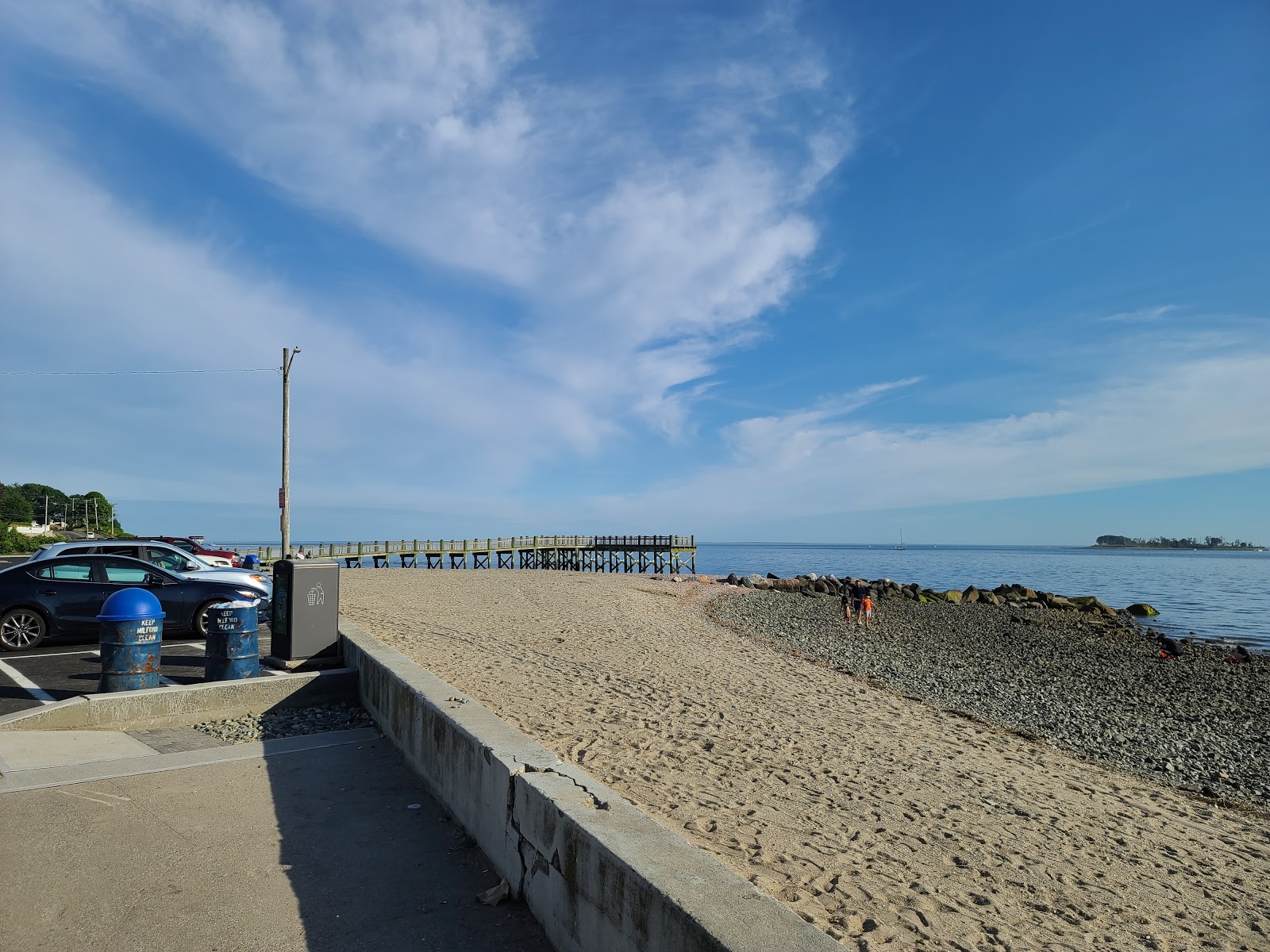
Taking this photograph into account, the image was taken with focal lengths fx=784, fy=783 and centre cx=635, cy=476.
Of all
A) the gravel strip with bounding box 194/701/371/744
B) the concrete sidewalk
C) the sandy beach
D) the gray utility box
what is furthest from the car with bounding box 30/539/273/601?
the concrete sidewalk

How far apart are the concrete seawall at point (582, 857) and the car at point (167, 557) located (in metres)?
8.36

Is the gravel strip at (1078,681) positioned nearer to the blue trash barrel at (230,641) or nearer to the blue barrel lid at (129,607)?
the blue trash barrel at (230,641)

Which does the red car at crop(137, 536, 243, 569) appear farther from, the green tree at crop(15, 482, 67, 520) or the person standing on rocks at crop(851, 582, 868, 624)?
the green tree at crop(15, 482, 67, 520)

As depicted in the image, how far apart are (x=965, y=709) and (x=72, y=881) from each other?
37.8 ft

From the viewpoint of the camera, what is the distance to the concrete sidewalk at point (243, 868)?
11.2 feet

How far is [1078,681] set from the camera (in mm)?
16266

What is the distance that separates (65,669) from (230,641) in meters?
3.11

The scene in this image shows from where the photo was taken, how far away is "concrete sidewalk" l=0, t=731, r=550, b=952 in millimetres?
3414

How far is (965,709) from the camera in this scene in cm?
1209

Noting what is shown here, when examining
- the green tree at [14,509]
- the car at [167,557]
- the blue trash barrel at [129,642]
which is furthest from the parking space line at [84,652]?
the green tree at [14,509]

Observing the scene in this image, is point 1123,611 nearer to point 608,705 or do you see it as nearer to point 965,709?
point 965,709

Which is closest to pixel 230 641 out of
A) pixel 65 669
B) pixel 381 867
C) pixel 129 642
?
pixel 129 642

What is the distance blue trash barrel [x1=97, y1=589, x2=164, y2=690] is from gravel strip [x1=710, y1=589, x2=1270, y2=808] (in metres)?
10.6

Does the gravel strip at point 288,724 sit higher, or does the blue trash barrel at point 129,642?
the blue trash barrel at point 129,642
